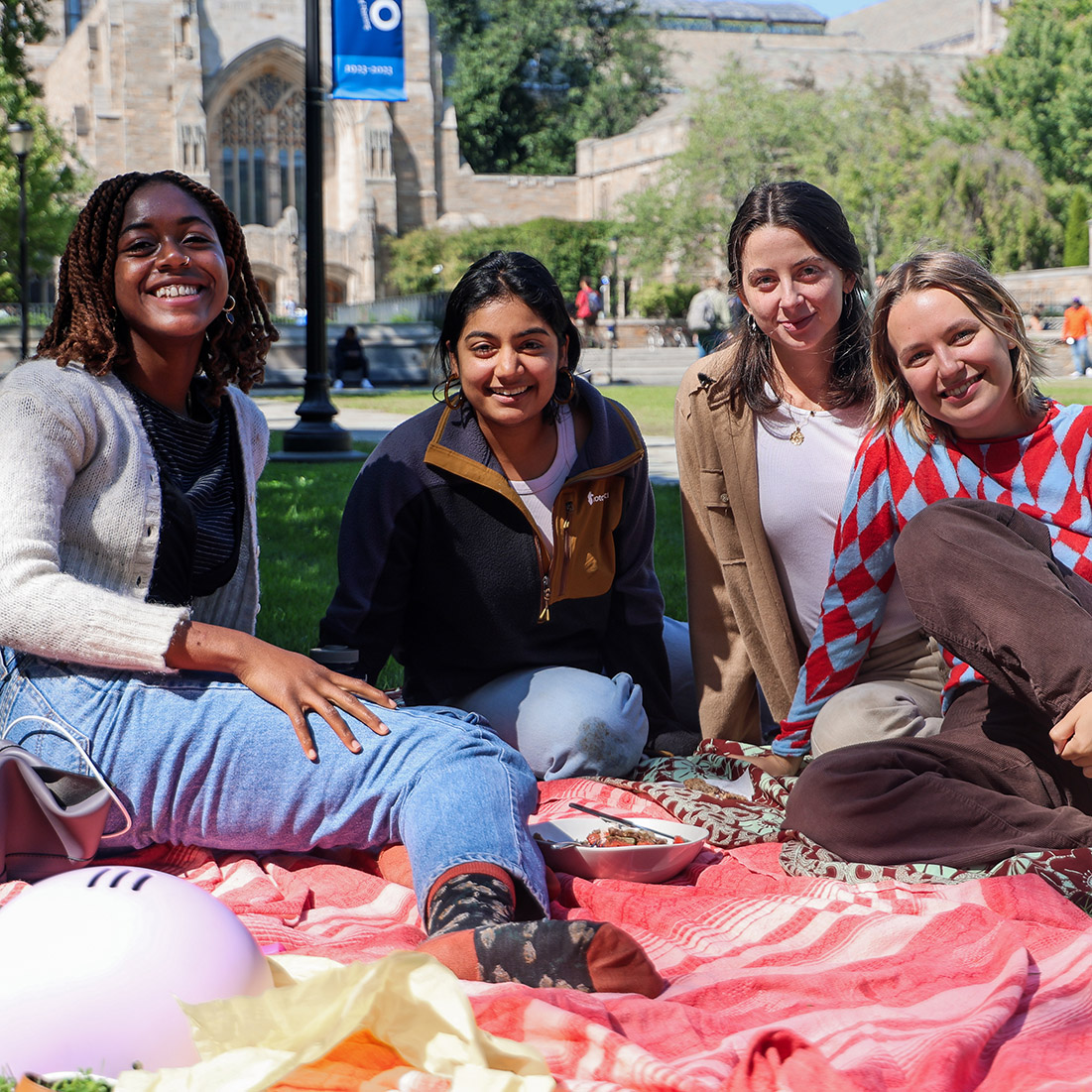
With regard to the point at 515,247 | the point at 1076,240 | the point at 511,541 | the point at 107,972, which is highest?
the point at 515,247

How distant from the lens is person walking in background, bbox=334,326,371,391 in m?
25.0

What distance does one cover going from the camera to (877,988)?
89.9 inches

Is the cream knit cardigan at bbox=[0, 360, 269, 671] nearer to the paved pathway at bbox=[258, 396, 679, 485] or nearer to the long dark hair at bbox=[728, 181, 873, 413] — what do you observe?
the long dark hair at bbox=[728, 181, 873, 413]

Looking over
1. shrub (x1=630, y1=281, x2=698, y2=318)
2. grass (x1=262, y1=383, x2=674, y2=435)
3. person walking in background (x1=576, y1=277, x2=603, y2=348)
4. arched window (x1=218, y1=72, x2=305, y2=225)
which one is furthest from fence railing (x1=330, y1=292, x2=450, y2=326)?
arched window (x1=218, y1=72, x2=305, y2=225)

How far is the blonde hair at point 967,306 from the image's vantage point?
3.07 meters

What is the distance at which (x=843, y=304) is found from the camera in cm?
366

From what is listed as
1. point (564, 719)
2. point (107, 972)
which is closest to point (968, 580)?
point (564, 719)

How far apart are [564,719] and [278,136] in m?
50.4

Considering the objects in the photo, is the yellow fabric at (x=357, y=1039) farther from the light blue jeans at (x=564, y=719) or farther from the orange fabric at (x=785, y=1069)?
the light blue jeans at (x=564, y=719)

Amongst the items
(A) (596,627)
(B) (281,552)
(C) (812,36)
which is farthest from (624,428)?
(C) (812,36)

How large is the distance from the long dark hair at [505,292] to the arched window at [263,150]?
48112 mm

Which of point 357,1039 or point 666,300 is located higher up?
point 666,300

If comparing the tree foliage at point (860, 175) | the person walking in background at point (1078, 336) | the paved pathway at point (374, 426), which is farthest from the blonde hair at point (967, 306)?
the tree foliage at point (860, 175)

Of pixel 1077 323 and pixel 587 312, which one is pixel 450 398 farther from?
pixel 587 312
